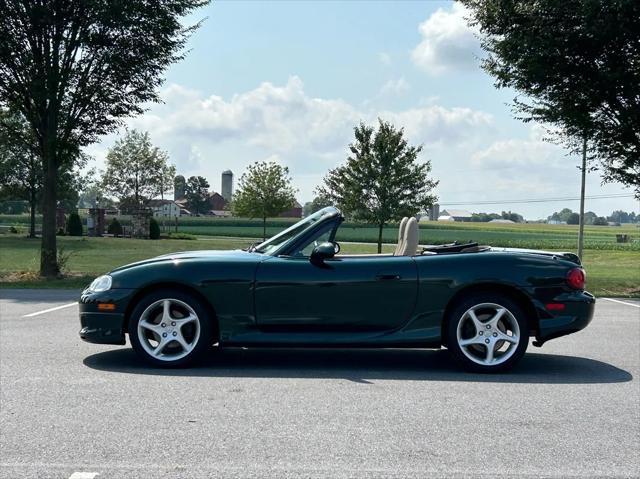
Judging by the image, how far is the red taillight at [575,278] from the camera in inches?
236

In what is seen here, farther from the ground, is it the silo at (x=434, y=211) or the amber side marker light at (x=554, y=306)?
the silo at (x=434, y=211)

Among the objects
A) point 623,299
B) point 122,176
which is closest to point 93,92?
point 623,299

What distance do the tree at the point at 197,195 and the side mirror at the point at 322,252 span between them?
13848 cm

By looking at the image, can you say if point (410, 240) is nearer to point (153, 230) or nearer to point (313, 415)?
point (313, 415)

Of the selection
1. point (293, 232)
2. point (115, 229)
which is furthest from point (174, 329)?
point (115, 229)

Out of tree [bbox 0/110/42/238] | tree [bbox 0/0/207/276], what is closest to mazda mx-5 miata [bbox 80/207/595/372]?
tree [bbox 0/0/207/276]

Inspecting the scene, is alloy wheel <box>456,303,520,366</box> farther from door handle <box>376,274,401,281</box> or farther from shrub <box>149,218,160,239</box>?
shrub <box>149,218,160,239</box>

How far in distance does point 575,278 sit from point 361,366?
2.04m

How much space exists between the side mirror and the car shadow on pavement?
0.97 meters

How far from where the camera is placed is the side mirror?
5828 mm

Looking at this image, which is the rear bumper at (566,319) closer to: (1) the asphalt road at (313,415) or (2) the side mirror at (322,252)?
(1) the asphalt road at (313,415)

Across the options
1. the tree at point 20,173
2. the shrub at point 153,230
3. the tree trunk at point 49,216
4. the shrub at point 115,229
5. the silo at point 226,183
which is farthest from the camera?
the silo at point 226,183

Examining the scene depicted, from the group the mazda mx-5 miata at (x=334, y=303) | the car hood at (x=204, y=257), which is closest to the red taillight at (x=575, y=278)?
the mazda mx-5 miata at (x=334, y=303)

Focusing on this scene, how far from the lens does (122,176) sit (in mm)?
69938
